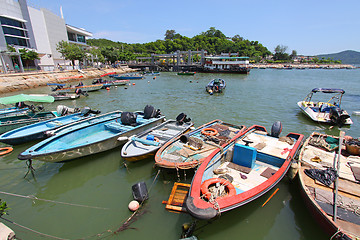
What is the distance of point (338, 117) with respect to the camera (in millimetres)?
14992

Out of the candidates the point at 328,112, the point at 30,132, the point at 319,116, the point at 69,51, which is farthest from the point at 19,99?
the point at 69,51

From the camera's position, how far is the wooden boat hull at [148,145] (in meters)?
8.80

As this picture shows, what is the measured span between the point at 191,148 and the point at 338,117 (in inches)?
567

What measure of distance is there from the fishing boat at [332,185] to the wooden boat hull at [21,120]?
17719 millimetres

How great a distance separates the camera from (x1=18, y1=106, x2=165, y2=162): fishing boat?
8312 millimetres

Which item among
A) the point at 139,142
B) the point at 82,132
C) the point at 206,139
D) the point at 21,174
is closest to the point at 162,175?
the point at 139,142

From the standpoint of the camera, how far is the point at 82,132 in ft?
36.8

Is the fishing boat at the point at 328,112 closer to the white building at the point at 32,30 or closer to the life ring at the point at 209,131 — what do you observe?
the life ring at the point at 209,131

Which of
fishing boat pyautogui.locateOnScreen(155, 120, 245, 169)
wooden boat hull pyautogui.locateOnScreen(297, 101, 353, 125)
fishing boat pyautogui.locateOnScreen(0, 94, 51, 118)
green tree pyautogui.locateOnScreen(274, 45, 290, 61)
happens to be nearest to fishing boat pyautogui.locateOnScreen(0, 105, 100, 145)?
fishing boat pyautogui.locateOnScreen(0, 94, 51, 118)

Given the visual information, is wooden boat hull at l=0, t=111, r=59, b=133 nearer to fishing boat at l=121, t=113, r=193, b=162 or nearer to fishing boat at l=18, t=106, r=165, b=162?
fishing boat at l=18, t=106, r=165, b=162

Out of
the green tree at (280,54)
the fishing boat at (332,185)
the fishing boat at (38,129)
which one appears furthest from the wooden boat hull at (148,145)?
the green tree at (280,54)

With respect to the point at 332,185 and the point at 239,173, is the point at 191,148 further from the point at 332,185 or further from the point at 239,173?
the point at 332,185

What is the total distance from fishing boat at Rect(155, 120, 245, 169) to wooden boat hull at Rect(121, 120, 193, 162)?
2.27 ft

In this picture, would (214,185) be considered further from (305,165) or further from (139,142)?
(139,142)
